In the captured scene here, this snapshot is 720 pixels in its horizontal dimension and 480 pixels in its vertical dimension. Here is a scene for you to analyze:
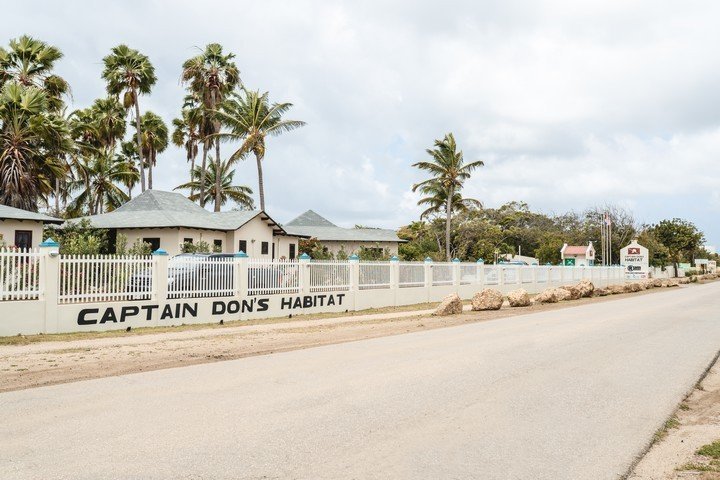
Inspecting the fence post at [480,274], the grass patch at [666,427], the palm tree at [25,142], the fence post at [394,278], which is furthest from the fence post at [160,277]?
the fence post at [480,274]

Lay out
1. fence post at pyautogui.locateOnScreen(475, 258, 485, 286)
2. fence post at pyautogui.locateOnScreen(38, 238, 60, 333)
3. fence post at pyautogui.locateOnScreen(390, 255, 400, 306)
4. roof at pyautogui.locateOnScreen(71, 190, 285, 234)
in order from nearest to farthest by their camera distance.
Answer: fence post at pyautogui.locateOnScreen(38, 238, 60, 333) → fence post at pyautogui.locateOnScreen(390, 255, 400, 306) → fence post at pyautogui.locateOnScreen(475, 258, 485, 286) → roof at pyautogui.locateOnScreen(71, 190, 285, 234)

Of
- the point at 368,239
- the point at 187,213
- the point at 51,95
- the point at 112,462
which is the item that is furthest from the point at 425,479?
the point at 368,239

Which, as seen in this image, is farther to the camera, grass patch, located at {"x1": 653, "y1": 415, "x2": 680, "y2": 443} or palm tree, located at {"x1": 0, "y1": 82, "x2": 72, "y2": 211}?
palm tree, located at {"x1": 0, "y1": 82, "x2": 72, "y2": 211}

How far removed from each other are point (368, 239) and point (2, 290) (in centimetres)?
4098

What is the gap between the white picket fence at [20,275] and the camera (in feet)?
43.3

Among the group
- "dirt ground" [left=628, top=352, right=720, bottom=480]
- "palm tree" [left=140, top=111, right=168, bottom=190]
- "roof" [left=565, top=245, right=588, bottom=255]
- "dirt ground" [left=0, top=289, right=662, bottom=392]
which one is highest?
"palm tree" [left=140, top=111, right=168, bottom=190]

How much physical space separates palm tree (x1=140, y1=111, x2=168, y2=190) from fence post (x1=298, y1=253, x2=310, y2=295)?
36.4m

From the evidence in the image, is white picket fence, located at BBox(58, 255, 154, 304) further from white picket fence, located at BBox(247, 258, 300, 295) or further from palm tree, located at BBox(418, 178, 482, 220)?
palm tree, located at BBox(418, 178, 482, 220)

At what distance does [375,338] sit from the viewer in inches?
542

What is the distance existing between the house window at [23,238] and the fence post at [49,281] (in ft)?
55.2

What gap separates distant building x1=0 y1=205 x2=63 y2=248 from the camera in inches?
1079

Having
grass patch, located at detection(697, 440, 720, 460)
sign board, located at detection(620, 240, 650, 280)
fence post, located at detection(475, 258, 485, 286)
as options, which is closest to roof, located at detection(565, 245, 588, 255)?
sign board, located at detection(620, 240, 650, 280)

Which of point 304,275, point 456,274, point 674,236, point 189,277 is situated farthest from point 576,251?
point 189,277

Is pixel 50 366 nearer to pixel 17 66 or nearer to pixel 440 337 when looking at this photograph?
pixel 440 337
